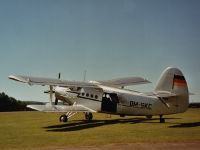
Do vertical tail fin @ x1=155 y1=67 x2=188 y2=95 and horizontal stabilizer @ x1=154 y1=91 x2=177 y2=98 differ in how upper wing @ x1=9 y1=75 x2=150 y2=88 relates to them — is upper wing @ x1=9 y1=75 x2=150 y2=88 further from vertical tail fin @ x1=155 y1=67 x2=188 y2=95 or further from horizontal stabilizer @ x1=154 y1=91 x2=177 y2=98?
vertical tail fin @ x1=155 y1=67 x2=188 y2=95

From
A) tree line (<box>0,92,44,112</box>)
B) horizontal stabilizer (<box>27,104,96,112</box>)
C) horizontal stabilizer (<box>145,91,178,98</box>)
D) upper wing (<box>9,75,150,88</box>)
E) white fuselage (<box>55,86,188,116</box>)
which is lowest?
tree line (<box>0,92,44,112</box>)

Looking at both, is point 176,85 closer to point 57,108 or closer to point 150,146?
point 57,108

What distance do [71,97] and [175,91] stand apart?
8.61m

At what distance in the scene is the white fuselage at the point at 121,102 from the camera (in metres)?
17.5

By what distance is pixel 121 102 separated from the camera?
1858 centimetres

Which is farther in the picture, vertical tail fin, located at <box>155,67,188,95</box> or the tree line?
the tree line

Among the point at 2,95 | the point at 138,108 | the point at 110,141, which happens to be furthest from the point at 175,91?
the point at 2,95

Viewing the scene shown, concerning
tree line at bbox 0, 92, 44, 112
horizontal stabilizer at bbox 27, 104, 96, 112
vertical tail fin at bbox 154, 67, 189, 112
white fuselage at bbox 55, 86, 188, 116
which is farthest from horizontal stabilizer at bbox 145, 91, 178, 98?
tree line at bbox 0, 92, 44, 112

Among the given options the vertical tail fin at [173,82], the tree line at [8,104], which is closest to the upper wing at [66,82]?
the vertical tail fin at [173,82]

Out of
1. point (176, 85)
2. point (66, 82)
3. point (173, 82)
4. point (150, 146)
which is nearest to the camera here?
point (150, 146)

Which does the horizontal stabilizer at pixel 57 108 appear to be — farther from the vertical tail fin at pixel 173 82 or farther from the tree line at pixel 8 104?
the tree line at pixel 8 104

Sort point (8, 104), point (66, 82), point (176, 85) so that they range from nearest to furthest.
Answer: point (176, 85), point (66, 82), point (8, 104)

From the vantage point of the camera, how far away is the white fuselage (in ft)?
57.5

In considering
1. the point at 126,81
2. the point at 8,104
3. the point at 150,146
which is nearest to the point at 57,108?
the point at 126,81
